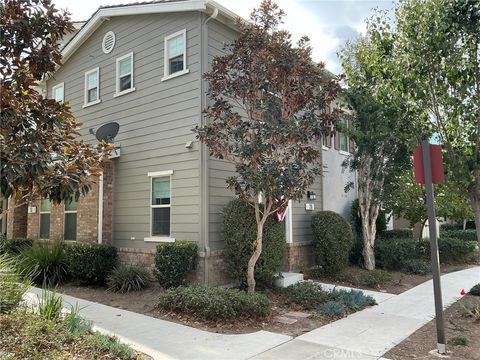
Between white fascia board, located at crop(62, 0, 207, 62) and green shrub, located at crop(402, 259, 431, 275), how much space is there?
983 cm

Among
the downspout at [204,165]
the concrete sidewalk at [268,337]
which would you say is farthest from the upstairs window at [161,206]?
the concrete sidewalk at [268,337]

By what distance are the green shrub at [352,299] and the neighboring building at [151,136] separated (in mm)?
2617

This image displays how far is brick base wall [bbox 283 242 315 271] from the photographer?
39.5 feet

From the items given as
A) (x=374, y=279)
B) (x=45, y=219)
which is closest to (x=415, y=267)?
(x=374, y=279)

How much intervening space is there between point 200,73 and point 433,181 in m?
5.89

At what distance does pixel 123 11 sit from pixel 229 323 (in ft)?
29.2

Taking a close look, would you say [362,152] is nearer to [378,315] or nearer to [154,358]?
[378,315]

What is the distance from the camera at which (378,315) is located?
819 cm

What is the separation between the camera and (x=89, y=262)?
34.0 feet

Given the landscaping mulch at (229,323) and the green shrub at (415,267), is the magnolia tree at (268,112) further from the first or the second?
the green shrub at (415,267)

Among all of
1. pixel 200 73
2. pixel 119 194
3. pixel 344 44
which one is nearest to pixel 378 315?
pixel 200 73

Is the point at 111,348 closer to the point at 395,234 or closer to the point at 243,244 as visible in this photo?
the point at 243,244

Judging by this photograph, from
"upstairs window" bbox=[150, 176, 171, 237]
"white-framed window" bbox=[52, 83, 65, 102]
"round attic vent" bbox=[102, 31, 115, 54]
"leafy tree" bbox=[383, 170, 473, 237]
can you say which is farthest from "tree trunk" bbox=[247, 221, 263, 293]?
"white-framed window" bbox=[52, 83, 65, 102]

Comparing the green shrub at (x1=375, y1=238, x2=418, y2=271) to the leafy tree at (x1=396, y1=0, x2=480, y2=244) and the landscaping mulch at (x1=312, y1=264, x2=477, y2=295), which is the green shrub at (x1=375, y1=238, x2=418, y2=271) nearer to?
the landscaping mulch at (x1=312, y1=264, x2=477, y2=295)
